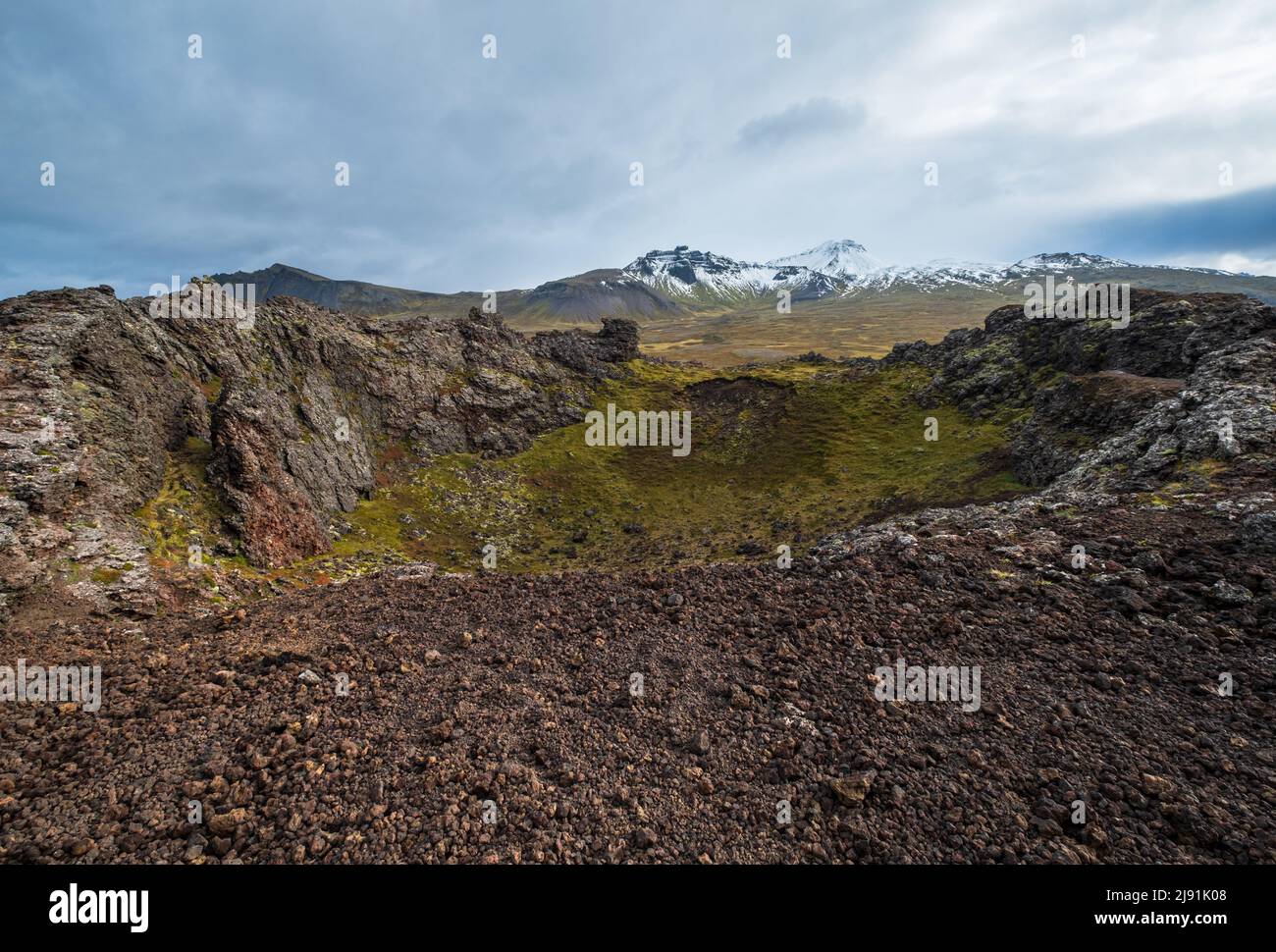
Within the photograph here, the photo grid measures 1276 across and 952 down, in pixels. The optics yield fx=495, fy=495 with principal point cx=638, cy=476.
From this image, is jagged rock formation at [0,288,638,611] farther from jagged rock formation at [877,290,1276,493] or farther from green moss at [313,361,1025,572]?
jagged rock formation at [877,290,1276,493]

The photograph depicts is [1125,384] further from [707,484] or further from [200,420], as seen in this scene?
[200,420]

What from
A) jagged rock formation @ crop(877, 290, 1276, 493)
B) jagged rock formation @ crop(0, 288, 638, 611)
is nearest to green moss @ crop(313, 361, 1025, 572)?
jagged rock formation @ crop(877, 290, 1276, 493)

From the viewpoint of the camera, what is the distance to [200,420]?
29.6m

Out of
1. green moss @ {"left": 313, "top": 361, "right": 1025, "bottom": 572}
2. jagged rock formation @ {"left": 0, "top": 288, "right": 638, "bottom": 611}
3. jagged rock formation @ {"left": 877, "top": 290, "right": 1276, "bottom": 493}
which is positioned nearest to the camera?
jagged rock formation @ {"left": 0, "top": 288, "right": 638, "bottom": 611}

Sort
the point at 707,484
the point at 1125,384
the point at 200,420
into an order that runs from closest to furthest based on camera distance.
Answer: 1. the point at 200,420
2. the point at 1125,384
3. the point at 707,484

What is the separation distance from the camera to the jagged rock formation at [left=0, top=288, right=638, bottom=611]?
59.9 feet

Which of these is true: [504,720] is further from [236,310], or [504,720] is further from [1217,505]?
[236,310]

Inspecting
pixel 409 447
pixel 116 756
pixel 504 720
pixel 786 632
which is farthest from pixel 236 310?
pixel 786 632

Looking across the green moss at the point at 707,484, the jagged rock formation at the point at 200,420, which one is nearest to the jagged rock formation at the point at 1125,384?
the green moss at the point at 707,484

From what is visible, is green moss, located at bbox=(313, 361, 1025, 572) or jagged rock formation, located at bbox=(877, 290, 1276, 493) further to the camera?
green moss, located at bbox=(313, 361, 1025, 572)

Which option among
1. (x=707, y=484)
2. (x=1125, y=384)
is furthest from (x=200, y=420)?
(x=1125, y=384)
